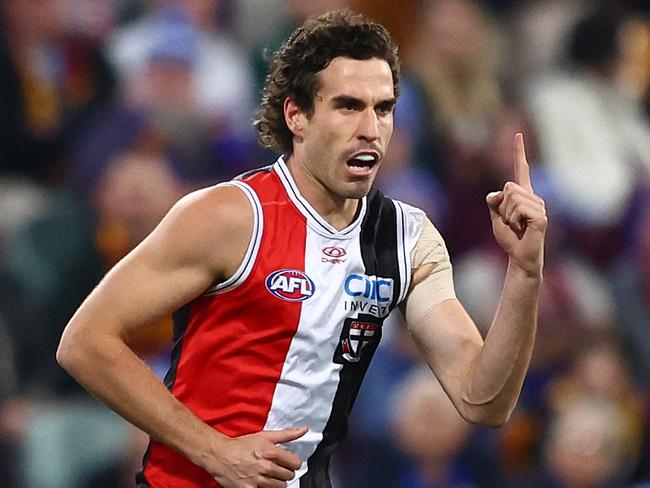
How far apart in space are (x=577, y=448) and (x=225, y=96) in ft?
9.22

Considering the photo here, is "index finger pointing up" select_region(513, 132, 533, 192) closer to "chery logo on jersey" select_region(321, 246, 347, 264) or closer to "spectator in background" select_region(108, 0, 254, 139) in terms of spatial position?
"chery logo on jersey" select_region(321, 246, 347, 264)

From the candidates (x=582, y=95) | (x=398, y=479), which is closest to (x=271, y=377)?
(x=398, y=479)

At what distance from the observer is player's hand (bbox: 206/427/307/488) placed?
366 centimetres

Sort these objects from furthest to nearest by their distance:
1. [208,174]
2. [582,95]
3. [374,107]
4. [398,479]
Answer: [582,95]
[208,174]
[398,479]
[374,107]

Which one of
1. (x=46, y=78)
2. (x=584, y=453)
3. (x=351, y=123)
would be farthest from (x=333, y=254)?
(x=46, y=78)

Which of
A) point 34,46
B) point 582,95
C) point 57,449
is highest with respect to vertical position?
Answer: point 582,95

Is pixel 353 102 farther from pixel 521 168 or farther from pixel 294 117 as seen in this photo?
pixel 521 168

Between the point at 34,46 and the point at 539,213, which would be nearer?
the point at 539,213

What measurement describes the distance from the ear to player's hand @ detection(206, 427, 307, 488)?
0.93 m

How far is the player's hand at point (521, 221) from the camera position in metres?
3.73

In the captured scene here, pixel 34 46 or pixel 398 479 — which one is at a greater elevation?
pixel 34 46

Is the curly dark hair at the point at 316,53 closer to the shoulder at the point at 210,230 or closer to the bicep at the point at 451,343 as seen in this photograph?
the shoulder at the point at 210,230

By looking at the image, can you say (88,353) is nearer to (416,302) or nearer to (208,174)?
(416,302)

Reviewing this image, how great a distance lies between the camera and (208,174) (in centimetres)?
737
